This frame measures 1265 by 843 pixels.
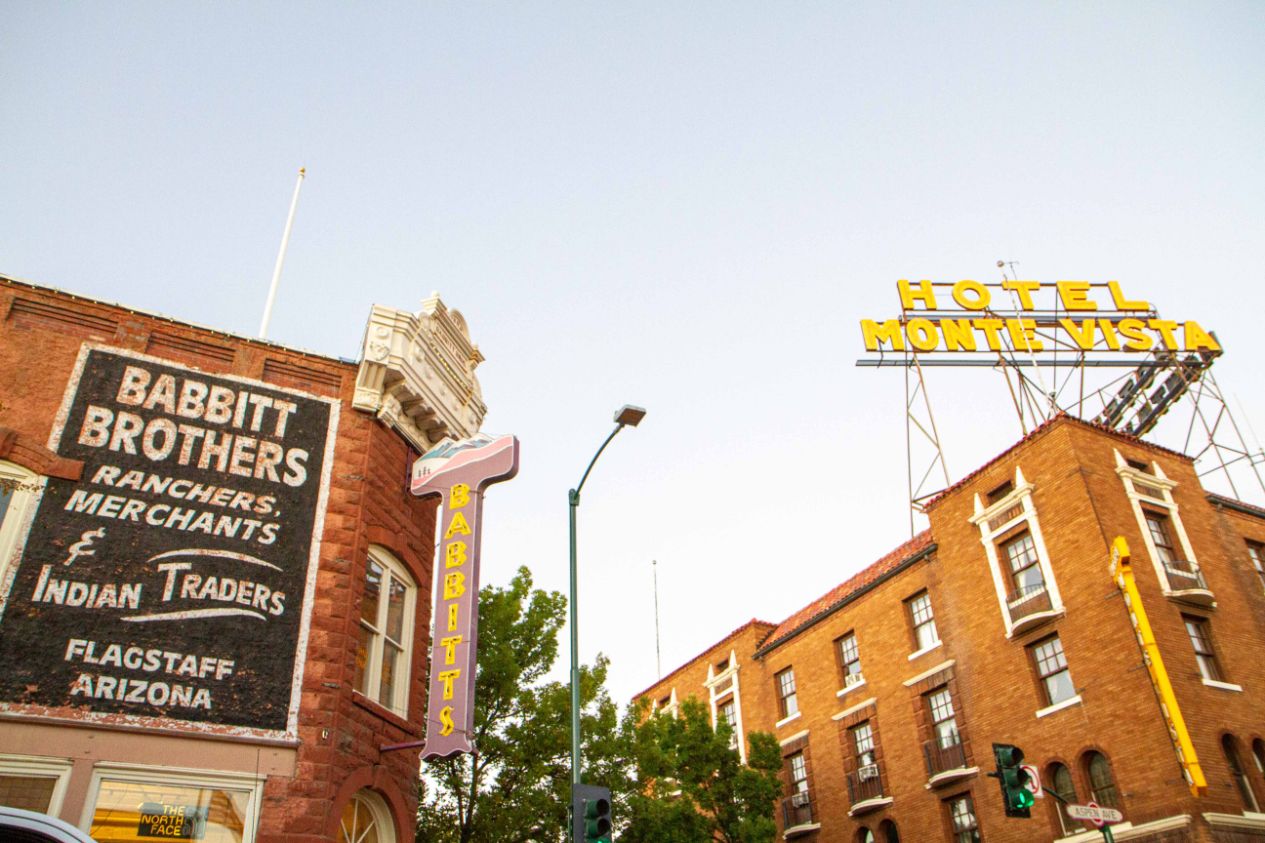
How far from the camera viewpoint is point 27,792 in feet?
39.6

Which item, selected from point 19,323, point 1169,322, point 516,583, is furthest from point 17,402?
point 1169,322

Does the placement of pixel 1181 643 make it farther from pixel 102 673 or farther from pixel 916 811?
pixel 102 673

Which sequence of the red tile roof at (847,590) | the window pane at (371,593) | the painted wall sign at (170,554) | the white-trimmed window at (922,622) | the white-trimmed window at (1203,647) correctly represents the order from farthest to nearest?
the red tile roof at (847,590) < the white-trimmed window at (922,622) < the white-trimmed window at (1203,647) < the window pane at (371,593) < the painted wall sign at (170,554)

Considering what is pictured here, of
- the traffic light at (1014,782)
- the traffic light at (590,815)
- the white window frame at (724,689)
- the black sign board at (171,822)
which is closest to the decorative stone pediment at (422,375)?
the black sign board at (171,822)

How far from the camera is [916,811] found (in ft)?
98.9

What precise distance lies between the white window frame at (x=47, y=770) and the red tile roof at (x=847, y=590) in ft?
88.5

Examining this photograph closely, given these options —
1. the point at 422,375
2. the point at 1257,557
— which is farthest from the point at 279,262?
the point at 1257,557

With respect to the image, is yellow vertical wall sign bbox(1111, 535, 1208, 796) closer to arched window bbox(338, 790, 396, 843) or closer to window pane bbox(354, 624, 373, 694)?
arched window bbox(338, 790, 396, 843)

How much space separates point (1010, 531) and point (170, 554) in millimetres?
24064

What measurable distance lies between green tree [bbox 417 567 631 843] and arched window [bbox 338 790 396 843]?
5872mm

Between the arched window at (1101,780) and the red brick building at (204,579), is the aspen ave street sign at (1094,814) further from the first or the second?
the red brick building at (204,579)

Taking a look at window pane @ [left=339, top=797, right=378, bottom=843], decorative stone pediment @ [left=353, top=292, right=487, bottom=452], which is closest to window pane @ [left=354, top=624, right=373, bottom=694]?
window pane @ [left=339, top=797, right=378, bottom=843]

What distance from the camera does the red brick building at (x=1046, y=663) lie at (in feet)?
78.0

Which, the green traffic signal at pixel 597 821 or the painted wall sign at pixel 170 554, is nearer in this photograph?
the green traffic signal at pixel 597 821
